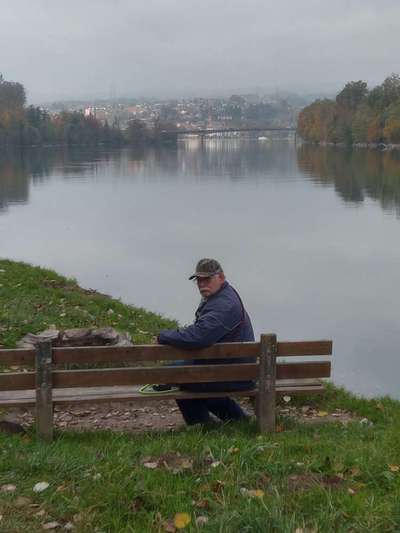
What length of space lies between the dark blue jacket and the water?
20.9 ft

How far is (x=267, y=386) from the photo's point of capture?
668cm

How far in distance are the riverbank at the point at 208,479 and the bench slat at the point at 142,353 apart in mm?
636

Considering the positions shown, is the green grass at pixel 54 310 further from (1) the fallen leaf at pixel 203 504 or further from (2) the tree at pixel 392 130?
(2) the tree at pixel 392 130

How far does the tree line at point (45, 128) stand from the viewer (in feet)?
425

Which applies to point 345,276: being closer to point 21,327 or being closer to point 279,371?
point 21,327

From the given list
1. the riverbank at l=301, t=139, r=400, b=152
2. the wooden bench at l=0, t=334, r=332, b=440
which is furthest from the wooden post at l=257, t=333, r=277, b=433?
the riverbank at l=301, t=139, r=400, b=152

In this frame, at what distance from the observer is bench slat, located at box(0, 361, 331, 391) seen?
6.35m

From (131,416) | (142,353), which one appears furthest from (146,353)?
(131,416)

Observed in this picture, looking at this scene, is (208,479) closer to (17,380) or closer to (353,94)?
(17,380)

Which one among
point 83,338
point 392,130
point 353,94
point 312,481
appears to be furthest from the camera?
point 353,94

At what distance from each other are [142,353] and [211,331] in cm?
59

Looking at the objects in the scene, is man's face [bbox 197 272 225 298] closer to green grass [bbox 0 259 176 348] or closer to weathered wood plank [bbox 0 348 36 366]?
weathered wood plank [bbox 0 348 36 366]

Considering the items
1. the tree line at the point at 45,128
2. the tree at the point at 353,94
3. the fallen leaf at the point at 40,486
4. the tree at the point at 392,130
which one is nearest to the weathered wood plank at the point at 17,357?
the fallen leaf at the point at 40,486

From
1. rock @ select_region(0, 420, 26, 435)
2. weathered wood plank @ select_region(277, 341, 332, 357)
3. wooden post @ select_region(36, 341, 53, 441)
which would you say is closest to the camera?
wooden post @ select_region(36, 341, 53, 441)
